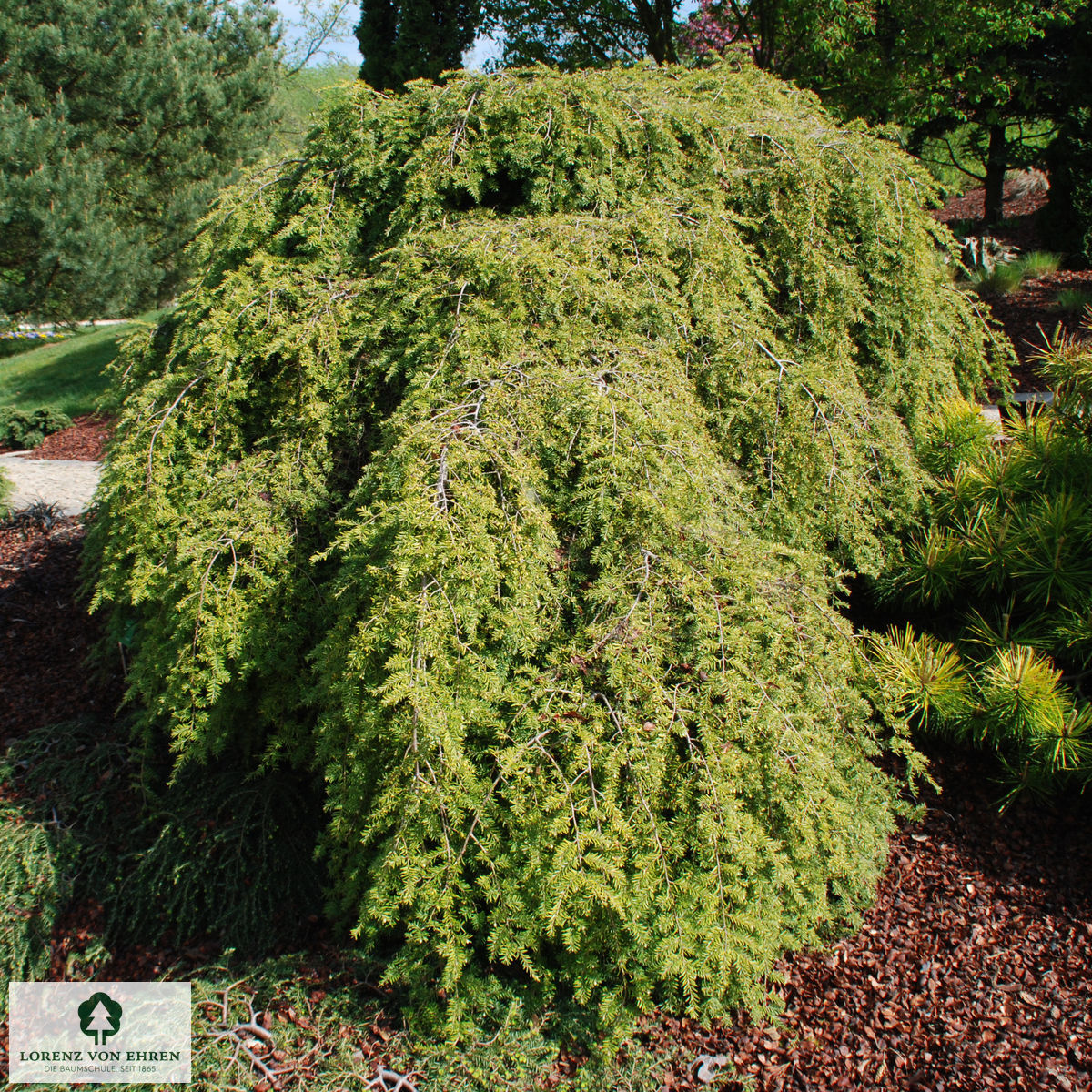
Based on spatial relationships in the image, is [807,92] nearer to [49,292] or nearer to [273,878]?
[273,878]

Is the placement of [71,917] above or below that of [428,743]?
below

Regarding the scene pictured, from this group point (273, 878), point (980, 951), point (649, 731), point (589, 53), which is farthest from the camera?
point (589, 53)

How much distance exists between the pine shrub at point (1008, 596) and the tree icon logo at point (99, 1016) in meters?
3.36

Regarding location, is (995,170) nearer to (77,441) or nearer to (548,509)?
(548,509)

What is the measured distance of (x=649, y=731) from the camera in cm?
268

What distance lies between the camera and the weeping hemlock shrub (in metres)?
2.60

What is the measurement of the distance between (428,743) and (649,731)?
2.48 feet

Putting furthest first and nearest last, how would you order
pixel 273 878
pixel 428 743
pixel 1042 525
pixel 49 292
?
1. pixel 49 292
2. pixel 1042 525
3. pixel 273 878
4. pixel 428 743

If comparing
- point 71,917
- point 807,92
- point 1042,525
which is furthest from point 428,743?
point 807,92

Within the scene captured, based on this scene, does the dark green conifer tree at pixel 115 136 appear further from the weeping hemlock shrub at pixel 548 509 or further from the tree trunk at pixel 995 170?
the tree trunk at pixel 995 170

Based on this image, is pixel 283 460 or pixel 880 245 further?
pixel 880 245

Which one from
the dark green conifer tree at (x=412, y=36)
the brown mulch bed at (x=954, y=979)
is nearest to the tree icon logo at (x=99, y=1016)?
the brown mulch bed at (x=954, y=979)

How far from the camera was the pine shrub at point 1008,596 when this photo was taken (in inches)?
144

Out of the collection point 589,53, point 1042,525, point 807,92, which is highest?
point 589,53
